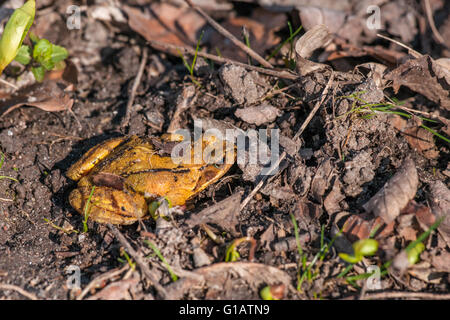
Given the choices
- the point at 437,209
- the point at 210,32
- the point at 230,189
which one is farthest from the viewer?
the point at 210,32

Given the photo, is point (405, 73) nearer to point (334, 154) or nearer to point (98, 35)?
point (334, 154)

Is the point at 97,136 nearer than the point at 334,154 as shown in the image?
No

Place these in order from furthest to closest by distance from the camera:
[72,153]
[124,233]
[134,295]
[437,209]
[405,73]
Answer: [72,153]
[405,73]
[124,233]
[437,209]
[134,295]

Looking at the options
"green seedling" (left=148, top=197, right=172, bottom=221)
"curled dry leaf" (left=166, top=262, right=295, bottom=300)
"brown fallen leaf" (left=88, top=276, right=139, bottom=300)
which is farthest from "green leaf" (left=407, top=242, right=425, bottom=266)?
"brown fallen leaf" (left=88, top=276, right=139, bottom=300)

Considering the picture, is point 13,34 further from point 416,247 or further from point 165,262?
point 416,247

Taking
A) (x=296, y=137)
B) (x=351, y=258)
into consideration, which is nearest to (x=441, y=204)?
(x=351, y=258)

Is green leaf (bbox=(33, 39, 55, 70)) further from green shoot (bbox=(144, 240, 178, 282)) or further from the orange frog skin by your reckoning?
green shoot (bbox=(144, 240, 178, 282))

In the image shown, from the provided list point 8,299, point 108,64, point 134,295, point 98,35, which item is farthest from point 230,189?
point 98,35
